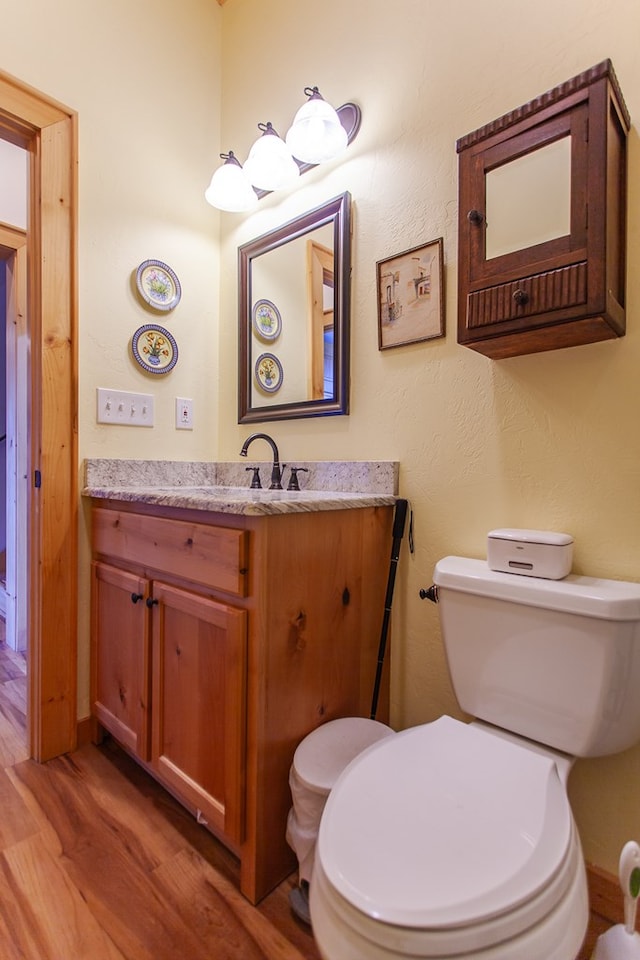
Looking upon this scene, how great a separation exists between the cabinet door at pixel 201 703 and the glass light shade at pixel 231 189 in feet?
4.56

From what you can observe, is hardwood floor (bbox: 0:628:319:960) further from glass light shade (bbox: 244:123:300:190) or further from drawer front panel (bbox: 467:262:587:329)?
glass light shade (bbox: 244:123:300:190)

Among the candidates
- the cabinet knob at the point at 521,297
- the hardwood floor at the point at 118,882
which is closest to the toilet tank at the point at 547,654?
the hardwood floor at the point at 118,882

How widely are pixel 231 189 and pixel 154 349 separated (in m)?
0.65

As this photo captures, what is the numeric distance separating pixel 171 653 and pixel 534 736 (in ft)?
2.85

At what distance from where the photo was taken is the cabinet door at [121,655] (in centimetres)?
127

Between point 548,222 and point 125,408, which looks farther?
point 125,408

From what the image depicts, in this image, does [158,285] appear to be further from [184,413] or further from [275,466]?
[275,466]

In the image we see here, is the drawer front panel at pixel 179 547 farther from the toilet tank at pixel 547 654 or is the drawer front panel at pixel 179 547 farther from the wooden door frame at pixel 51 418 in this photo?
the toilet tank at pixel 547 654

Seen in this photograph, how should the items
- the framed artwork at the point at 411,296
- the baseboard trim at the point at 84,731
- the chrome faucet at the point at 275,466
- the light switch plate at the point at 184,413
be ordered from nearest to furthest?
the framed artwork at the point at 411,296 < the baseboard trim at the point at 84,731 < the chrome faucet at the point at 275,466 < the light switch plate at the point at 184,413

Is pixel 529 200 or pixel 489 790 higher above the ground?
pixel 529 200

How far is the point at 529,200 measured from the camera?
36.4 inches

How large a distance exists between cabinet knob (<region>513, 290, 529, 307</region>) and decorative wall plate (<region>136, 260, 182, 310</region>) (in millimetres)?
1318

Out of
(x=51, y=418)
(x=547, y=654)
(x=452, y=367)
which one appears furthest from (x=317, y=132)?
(x=547, y=654)

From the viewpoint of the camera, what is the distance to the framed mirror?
1469mm
